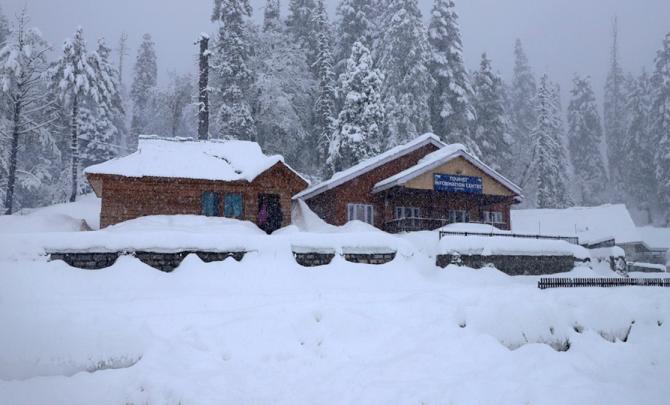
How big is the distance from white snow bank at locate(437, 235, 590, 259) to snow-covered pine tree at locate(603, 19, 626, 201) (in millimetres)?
46328

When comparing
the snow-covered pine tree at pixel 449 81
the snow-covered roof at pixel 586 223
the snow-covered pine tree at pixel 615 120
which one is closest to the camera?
the snow-covered roof at pixel 586 223

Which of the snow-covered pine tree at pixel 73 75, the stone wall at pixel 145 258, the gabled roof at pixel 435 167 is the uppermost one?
the snow-covered pine tree at pixel 73 75

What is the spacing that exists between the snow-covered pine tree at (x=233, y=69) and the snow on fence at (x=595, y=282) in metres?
27.0

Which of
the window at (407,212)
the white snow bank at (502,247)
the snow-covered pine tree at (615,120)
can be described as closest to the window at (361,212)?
the window at (407,212)

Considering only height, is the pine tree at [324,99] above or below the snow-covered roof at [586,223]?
above

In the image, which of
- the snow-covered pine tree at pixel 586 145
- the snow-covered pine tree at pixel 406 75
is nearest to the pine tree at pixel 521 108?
the snow-covered pine tree at pixel 586 145

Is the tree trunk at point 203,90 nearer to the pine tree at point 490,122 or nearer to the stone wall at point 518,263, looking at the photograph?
the stone wall at point 518,263

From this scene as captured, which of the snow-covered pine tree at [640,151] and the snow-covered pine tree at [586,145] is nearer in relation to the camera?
the snow-covered pine tree at [640,151]

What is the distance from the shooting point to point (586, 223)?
39.3 meters

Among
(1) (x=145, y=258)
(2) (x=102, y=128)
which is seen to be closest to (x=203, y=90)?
(2) (x=102, y=128)

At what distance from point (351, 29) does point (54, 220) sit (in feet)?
103

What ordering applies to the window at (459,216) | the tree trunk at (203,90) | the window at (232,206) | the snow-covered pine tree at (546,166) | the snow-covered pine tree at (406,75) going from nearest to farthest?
1. the window at (232,206)
2. the window at (459,216)
3. the tree trunk at (203,90)
4. the snow-covered pine tree at (406,75)
5. the snow-covered pine tree at (546,166)

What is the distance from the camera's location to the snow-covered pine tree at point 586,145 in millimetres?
57281

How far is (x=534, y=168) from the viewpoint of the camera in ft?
157
